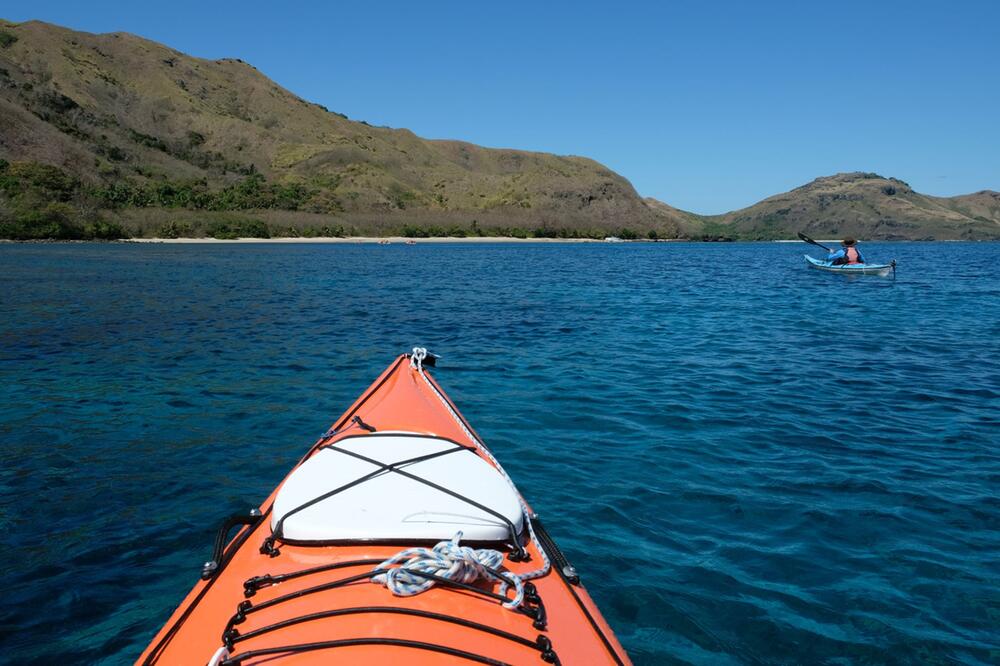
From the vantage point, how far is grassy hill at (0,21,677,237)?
97000 millimetres

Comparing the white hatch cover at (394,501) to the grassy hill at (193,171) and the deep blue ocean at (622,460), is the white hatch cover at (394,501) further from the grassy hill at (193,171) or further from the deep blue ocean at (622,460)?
the grassy hill at (193,171)

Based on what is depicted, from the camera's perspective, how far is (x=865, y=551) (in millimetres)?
5488

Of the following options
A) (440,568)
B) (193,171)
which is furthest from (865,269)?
(193,171)

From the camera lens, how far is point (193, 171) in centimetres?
13612

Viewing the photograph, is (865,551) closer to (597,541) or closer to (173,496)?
(597,541)

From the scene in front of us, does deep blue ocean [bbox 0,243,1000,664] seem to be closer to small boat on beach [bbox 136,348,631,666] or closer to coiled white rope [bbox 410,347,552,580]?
coiled white rope [bbox 410,347,552,580]

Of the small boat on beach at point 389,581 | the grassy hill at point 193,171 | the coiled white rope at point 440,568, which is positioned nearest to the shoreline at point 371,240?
the grassy hill at point 193,171

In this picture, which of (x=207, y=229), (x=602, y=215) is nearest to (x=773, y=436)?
(x=207, y=229)

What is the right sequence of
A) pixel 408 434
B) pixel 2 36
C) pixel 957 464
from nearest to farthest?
pixel 408 434, pixel 957 464, pixel 2 36

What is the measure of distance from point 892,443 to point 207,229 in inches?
3963

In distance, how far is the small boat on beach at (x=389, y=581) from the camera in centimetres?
256

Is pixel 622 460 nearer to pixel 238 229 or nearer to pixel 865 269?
pixel 865 269

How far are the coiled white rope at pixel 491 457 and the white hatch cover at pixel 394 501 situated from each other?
4.7 inches

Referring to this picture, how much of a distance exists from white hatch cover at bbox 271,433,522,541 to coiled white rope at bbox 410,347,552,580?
12 centimetres
